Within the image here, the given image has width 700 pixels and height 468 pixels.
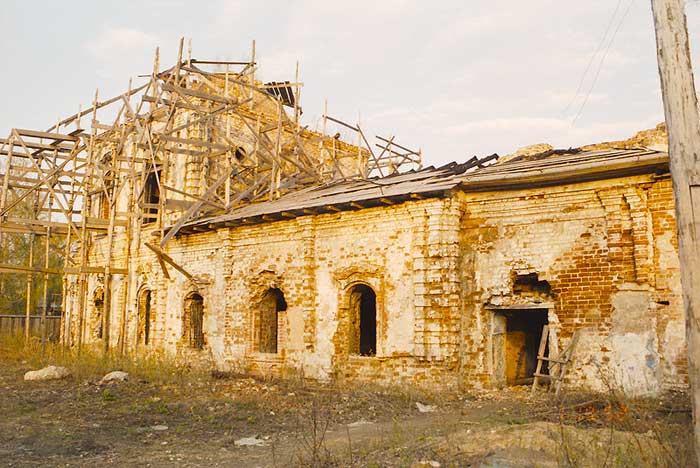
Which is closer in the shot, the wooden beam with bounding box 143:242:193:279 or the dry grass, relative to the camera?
the dry grass

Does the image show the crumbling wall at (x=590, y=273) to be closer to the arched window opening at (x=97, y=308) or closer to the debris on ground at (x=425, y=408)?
the debris on ground at (x=425, y=408)

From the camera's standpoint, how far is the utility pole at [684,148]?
5020 mm

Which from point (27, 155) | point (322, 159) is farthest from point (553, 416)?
point (27, 155)

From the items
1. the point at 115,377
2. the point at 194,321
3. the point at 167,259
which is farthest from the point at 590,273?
the point at 194,321

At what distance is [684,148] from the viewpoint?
521 centimetres

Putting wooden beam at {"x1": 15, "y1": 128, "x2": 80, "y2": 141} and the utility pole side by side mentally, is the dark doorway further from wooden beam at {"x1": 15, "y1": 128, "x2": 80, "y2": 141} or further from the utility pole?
wooden beam at {"x1": 15, "y1": 128, "x2": 80, "y2": 141}

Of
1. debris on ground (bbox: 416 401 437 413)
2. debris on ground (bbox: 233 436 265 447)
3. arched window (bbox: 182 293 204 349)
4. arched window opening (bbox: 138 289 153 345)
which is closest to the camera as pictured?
debris on ground (bbox: 233 436 265 447)

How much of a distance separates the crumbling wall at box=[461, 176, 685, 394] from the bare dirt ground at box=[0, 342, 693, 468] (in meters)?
0.67

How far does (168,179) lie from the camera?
1844 cm

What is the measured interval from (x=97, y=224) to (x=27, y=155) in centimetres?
305

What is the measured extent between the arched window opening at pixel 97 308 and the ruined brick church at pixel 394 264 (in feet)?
2.05

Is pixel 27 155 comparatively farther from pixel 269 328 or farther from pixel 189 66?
pixel 269 328

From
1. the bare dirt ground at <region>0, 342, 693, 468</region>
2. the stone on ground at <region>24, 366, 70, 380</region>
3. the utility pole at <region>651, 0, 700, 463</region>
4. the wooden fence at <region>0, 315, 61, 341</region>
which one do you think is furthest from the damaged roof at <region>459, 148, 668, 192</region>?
the wooden fence at <region>0, 315, 61, 341</region>

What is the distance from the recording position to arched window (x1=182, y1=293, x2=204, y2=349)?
53.1ft
